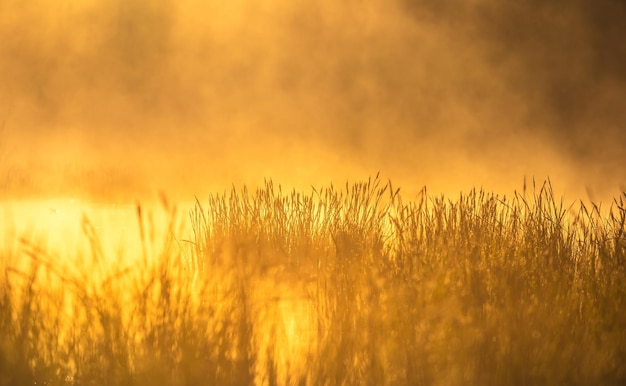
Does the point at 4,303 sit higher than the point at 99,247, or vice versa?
the point at 99,247

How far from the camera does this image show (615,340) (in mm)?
5133

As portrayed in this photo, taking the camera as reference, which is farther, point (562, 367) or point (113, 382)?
point (562, 367)

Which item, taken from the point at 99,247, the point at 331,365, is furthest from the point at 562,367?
the point at 99,247

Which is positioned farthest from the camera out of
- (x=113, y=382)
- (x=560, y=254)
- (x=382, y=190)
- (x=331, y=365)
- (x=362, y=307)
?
(x=382, y=190)

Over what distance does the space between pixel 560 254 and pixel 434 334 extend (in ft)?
8.61

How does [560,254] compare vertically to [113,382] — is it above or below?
above

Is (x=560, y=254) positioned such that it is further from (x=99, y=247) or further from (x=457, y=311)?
(x=99, y=247)

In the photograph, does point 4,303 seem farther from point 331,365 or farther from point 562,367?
point 562,367

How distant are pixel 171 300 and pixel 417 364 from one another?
1.73m

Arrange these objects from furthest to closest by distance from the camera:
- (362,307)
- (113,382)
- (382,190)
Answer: (382,190), (362,307), (113,382)

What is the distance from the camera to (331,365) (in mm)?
4516

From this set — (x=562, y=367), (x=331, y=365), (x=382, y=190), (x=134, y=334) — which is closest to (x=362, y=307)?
(x=331, y=365)

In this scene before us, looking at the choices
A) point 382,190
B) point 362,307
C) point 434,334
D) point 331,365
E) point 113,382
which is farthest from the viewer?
point 382,190

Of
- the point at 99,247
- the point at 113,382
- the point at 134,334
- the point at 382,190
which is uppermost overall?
the point at 382,190
